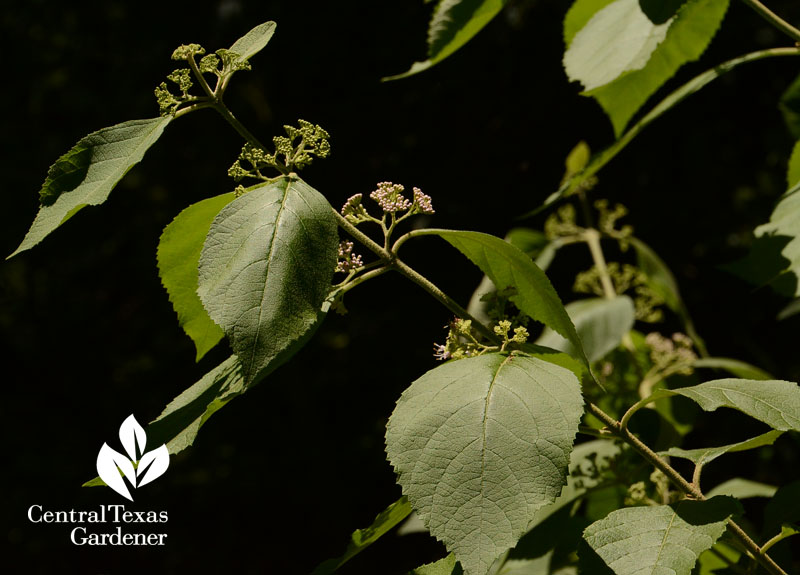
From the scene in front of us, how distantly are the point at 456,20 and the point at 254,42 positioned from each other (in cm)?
55

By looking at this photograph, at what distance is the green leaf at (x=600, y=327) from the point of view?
5.98 feet

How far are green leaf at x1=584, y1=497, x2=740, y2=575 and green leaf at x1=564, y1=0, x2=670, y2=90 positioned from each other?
65cm

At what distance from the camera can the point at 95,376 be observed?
4.89 m

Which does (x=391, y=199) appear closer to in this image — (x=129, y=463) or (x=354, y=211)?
(x=354, y=211)

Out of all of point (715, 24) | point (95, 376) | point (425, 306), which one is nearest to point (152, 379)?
point (95, 376)

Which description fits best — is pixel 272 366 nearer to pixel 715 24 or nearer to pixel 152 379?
pixel 715 24

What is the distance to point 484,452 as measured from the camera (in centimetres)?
79

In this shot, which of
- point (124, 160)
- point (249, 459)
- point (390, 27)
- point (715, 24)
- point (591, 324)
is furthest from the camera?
point (249, 459)

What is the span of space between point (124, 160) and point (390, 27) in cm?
296

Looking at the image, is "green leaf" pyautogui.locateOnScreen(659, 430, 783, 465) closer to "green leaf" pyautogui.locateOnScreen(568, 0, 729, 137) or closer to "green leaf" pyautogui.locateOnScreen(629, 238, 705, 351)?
"green leaf" pyautogui.locateOnScreen(568, 0, 729, 137)

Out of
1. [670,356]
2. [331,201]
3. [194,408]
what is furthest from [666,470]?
[331,201]

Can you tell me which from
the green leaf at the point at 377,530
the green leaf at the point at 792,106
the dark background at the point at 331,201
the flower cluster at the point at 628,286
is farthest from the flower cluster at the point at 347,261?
the dark background at the point at 331,201

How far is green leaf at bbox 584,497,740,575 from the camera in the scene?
864 millimetres

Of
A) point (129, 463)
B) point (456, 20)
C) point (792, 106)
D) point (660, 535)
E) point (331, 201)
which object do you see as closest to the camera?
point (660, 535)
